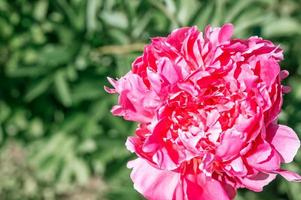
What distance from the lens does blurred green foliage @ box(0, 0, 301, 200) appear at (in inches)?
65.3

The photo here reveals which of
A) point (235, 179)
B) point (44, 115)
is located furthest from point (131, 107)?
point (44, 115)

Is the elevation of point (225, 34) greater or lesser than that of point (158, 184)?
greater

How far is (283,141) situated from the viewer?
3.30ft

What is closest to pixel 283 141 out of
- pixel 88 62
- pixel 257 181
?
pixel 257 181

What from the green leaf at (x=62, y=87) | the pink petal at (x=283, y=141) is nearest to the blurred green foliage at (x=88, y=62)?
the green leaf at (x=62, y=87)

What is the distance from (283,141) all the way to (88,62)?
95cm

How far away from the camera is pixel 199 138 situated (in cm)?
97

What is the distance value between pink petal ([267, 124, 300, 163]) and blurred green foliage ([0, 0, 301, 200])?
1.53 ft

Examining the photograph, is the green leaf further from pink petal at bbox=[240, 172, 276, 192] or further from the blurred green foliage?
pink petal at bbox=[240, 172, 276, 192]

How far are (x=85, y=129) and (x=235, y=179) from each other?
3.51 ft

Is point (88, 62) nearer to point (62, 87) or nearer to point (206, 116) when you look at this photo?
point (62, 87)

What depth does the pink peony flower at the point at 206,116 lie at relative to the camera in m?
0.97

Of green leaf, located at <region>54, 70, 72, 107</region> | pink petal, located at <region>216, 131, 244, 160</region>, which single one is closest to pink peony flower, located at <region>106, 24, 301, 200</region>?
pink petal, located at <region>216, 131, 244, 160</region>

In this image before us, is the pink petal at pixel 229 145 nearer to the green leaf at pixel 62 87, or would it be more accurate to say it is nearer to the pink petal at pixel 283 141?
the pink petal at pixel 283 141
